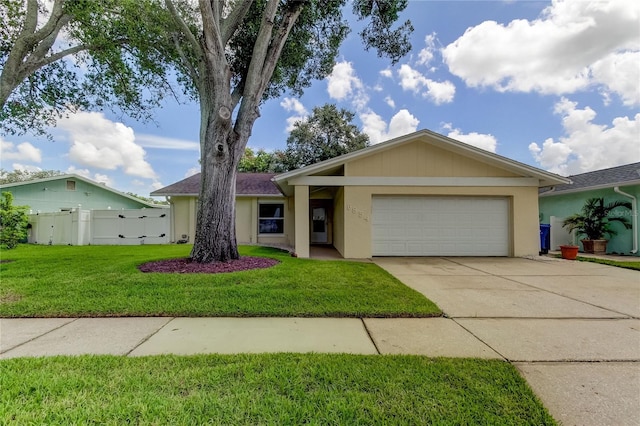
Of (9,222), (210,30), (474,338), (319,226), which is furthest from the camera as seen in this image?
(319,226)

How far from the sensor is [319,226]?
15.0 m

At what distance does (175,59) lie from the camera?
31.7 ft

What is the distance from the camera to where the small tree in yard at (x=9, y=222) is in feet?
33.3

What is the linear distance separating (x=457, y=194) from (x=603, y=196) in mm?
7050

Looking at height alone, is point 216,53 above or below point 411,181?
above

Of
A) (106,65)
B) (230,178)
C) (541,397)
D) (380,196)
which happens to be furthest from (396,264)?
(106,65)

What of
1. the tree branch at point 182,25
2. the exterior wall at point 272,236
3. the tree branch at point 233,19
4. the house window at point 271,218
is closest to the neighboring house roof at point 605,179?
the exterior wall at point 272,236

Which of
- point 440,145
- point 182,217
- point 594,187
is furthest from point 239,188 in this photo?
point 594,187

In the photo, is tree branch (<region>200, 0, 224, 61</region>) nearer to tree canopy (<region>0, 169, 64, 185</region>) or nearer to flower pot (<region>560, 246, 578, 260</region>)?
flower pot (<region>560, 246, 578, 260</region>)

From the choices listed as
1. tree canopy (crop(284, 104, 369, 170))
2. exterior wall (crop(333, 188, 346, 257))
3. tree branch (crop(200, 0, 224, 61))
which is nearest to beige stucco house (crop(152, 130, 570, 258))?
exterior wall (crop(333, 188, 346, 257))

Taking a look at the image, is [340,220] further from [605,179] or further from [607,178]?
[607,178]

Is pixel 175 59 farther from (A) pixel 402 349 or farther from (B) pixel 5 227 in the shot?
(A) pixel 402 349

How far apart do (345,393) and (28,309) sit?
4.71 meters

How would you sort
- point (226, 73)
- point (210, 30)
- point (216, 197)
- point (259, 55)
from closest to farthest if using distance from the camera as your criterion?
point (210, 30), point (216, 197), point (226, 73), point (259, 55)
